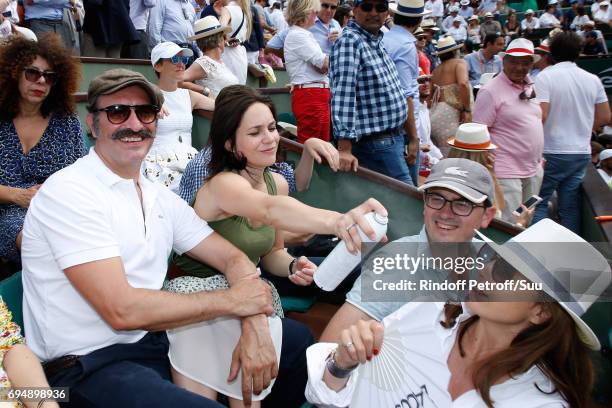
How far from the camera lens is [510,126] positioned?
4809mm

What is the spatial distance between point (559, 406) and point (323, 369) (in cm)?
66

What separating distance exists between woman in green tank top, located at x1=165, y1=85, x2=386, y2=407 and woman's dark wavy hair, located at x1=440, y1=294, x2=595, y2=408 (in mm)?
863

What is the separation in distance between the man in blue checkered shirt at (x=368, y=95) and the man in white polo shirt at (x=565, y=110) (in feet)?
6.16

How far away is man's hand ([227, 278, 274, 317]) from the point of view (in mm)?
2316

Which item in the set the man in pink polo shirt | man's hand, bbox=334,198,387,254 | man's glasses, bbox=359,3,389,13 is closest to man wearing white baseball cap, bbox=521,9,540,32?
the man in pink polo shirt

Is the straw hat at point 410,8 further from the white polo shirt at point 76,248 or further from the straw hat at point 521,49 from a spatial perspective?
the white polo shirt at point 76,248

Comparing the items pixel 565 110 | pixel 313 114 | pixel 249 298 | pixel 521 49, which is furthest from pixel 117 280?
pixel 565 110

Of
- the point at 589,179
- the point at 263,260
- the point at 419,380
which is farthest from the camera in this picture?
the point at 589,179

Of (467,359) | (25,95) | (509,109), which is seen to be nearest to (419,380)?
(467,359)

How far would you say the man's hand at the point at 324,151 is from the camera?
3316 mm

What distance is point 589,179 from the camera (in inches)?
241

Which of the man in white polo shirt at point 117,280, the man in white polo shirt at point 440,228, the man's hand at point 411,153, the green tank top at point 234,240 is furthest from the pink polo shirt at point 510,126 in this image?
the man in white polo shirt at point 117,280

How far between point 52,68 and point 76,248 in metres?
1.77

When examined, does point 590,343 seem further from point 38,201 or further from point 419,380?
point 38,201
